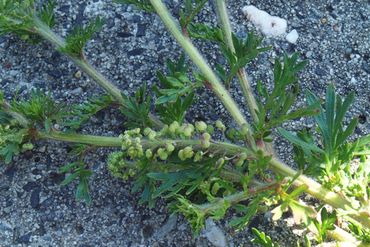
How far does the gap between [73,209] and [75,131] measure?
21 cm

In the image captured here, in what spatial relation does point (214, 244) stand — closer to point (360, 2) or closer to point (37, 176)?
point (37, 176)

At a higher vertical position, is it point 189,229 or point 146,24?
point 146,24

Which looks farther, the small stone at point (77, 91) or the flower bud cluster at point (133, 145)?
the small stone at point (77, 91)

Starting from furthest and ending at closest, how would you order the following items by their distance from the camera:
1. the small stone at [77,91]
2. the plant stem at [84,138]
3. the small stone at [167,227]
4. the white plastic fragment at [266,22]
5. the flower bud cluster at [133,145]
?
the white plastic fragment at [266,22] → the small stone at [77,91] → the small stone at [167,227] → the plant stem at [84,138] → the flower bud cluster at [133,145]

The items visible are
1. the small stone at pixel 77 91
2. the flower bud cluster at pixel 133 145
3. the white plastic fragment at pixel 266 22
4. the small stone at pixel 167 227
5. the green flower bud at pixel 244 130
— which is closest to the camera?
the flower bud cluster at pixel 133 145

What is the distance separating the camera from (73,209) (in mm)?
1986

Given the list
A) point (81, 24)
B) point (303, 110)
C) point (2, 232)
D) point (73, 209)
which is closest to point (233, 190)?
point (303, 110)

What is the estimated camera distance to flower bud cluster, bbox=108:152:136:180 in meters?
1.78

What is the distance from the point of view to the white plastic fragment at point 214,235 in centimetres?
193

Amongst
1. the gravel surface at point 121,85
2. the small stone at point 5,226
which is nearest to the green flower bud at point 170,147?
A: the gravel surface at point 121,85

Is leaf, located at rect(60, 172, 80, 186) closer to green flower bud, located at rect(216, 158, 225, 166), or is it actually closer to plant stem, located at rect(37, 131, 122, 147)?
plant stem, located at rect(37, 131, 122, 147)

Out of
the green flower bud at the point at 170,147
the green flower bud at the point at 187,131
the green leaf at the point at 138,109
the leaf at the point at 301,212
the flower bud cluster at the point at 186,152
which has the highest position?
the green flower bud at the point at 187,131

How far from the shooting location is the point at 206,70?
6.24 ft

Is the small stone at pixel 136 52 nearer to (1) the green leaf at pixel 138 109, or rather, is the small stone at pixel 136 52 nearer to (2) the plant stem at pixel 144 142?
(1) the green leaf at pixel 138 109
